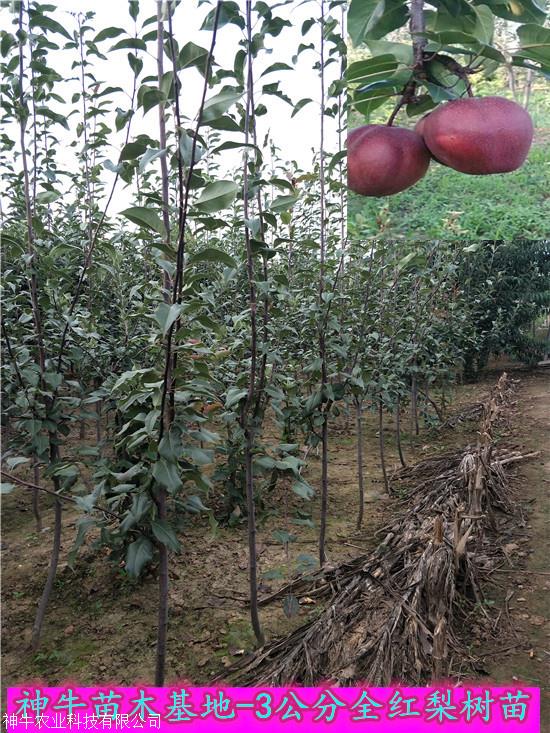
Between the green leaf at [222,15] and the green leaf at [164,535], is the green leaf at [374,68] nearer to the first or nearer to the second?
the green leaf at [222,15]

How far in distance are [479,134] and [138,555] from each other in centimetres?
132

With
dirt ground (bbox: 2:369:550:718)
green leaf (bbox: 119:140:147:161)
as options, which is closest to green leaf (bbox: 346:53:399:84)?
green leaf (bbox: 119:140:147:161)

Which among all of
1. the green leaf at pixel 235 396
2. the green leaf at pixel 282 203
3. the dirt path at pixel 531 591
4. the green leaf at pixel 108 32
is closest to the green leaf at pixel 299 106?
the green leaf at pixel 282 203

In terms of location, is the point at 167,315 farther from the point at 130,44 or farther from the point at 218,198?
the point at 130,44

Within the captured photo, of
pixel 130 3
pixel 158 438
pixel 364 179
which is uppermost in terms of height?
pixel 130 3

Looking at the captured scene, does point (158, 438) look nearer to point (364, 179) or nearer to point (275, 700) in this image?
point (275, 700)

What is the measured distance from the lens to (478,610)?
1990 millimetres

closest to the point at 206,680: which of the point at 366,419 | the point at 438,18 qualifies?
the point at 438,18

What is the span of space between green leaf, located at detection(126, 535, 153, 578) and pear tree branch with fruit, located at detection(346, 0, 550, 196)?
1250mm

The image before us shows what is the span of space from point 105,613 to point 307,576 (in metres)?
0.71

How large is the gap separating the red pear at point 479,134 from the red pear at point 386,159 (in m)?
0.02

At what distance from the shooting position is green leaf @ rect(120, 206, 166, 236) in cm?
85

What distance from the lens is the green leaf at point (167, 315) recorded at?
30.4 inches

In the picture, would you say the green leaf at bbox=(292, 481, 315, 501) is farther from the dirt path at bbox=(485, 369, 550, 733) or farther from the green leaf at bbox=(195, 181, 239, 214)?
the green leaf at bbox=(195, 181, 239, 214)
